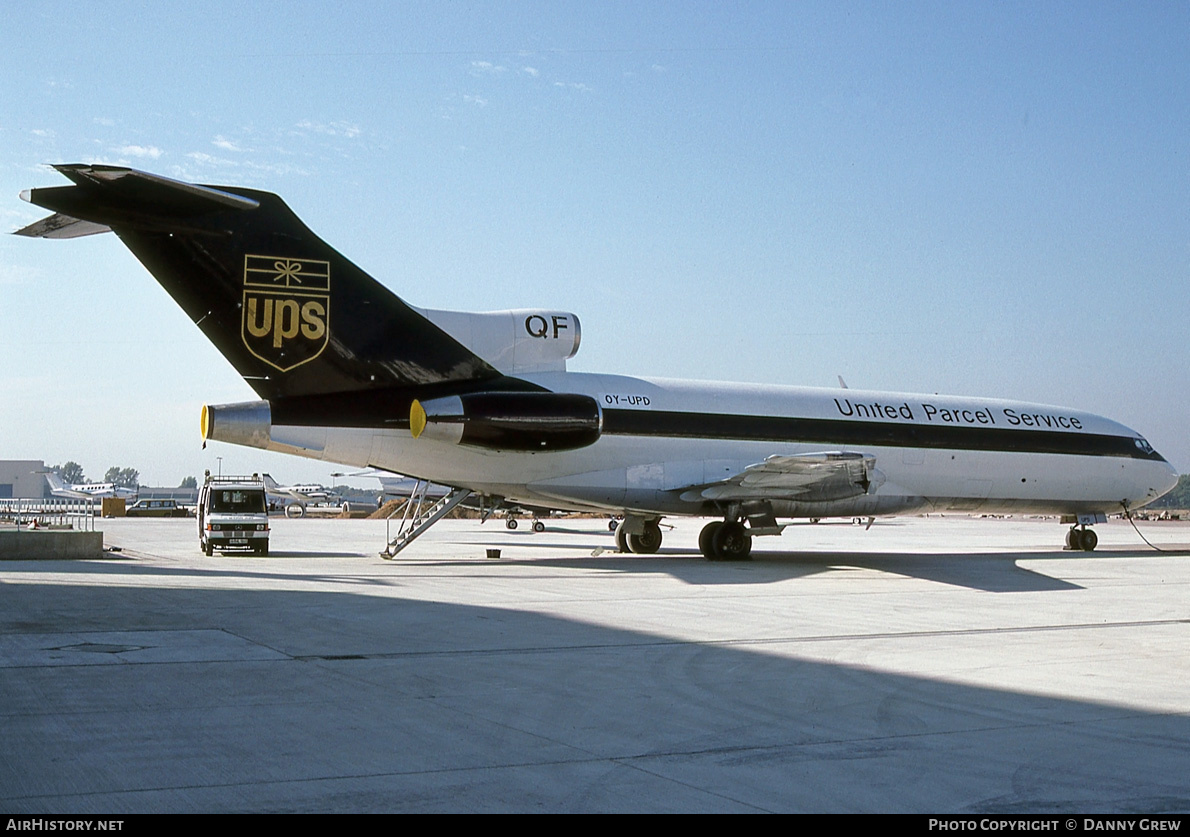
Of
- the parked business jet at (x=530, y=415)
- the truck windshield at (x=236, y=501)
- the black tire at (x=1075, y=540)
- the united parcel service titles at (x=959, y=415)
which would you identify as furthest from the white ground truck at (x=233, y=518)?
the black tire at (x=1075, y=540)

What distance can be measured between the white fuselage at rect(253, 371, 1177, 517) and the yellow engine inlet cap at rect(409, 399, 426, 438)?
59 centimetres

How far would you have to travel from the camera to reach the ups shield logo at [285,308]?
17.7 m

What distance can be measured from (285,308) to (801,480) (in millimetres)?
10462

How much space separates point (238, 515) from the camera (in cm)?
2597

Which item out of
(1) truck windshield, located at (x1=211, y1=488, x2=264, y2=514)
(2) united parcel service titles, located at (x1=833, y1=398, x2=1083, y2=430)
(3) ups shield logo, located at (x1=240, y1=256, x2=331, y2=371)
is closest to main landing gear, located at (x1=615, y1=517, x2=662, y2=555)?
(2) united parcel service titles, located at (x1=833, y1=398, x2=1083, y2=430)

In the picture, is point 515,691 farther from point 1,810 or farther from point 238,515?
point 238,515

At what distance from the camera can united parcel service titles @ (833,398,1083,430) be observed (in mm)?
25000

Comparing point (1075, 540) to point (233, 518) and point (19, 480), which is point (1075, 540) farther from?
point (19, 480)

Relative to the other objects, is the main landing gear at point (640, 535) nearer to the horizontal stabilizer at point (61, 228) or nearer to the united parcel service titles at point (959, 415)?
the united parcel service titles at point (959, 415)

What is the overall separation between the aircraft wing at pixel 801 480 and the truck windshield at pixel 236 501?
Result: 11.0 m

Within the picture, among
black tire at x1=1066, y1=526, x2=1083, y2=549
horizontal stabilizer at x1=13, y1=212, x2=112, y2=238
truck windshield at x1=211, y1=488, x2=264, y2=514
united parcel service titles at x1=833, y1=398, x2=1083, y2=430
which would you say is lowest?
black tire at x1=1066, y1=526, x2=1083, y2=549

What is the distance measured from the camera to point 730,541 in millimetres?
23203

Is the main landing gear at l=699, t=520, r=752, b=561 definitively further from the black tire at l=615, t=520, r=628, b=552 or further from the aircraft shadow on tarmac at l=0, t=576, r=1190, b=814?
the aircraft shadow on tarmac at l=0, t=576, r=1190, b=814

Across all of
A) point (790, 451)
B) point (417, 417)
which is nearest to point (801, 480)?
point (790, 451)
